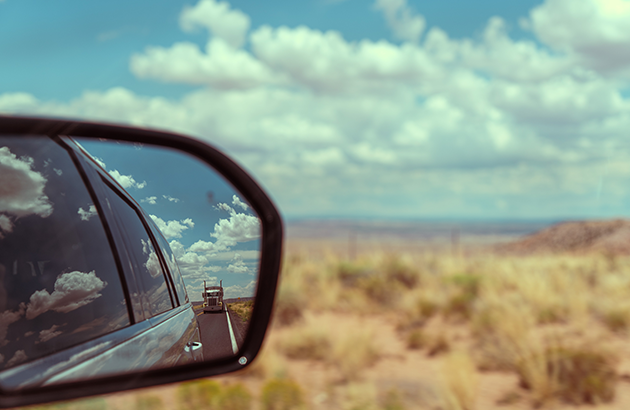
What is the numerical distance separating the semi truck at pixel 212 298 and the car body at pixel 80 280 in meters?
0.10

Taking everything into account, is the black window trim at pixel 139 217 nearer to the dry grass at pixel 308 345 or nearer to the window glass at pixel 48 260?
the window glass at pixel 48 260

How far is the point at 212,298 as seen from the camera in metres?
1.80

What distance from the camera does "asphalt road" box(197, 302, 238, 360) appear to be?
1837mm

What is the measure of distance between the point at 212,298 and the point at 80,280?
0.42m

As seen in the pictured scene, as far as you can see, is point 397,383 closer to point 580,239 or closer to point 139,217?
point 139,217

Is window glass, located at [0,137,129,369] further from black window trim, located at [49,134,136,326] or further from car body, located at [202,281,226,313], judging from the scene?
car body, located at [202,281,226,313]

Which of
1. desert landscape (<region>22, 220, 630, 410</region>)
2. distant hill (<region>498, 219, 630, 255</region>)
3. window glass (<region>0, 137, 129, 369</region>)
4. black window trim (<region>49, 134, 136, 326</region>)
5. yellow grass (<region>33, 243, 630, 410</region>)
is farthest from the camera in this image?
distant hill (<region>498, 219, 630, 255</region>)

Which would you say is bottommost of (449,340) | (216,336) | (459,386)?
(449,340)

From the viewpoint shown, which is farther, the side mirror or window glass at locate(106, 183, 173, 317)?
window glass at locate(106, 183, 173, 317)

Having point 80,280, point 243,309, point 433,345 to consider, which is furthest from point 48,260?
point 433,345

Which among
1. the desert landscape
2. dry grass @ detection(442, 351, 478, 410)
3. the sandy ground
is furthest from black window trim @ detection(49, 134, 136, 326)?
dry grass @ detection(442, 351, 478, 410)

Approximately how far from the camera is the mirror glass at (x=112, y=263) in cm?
149

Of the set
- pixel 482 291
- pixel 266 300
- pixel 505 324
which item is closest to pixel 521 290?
pixel 482 291

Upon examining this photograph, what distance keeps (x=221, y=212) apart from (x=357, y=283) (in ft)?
58.5
